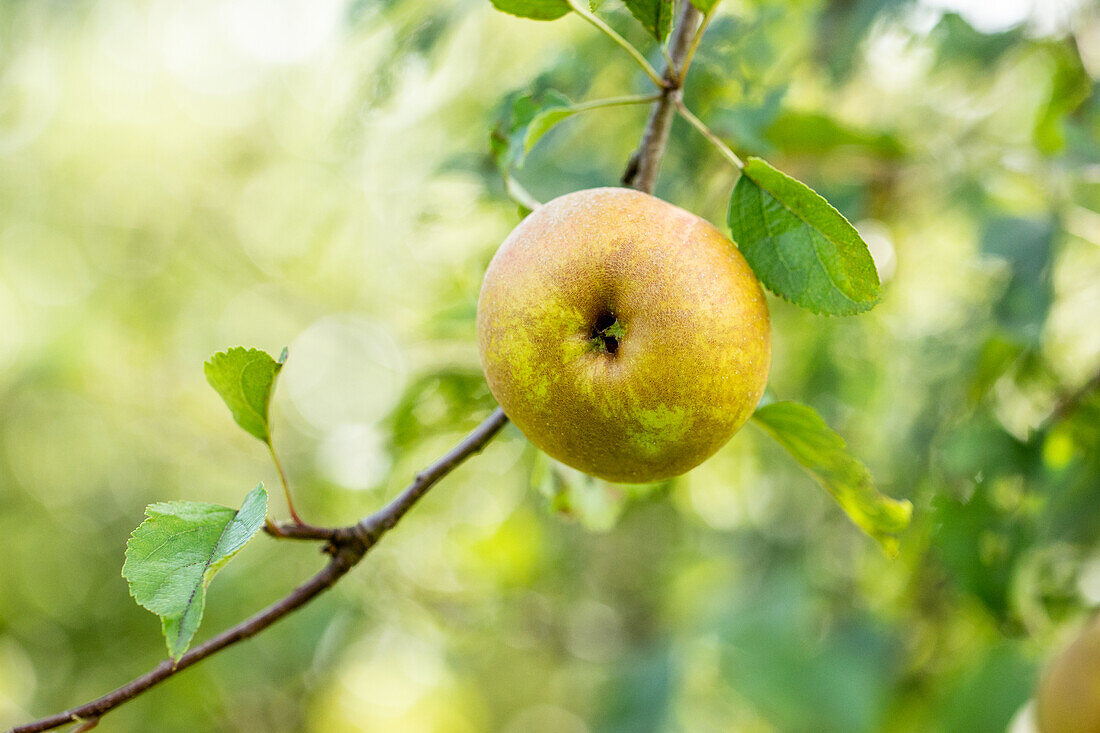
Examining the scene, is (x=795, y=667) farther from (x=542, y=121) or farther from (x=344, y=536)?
(x=542, y=121)

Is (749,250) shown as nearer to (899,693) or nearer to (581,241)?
(581,241)

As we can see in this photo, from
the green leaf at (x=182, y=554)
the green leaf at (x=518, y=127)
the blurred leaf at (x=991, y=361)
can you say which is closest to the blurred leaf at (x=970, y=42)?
the blurred leaf at (x=991, y=361)

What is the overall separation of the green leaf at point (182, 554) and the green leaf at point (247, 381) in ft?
0.41

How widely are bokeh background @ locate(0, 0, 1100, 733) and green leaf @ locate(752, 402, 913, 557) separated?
280 millimetres

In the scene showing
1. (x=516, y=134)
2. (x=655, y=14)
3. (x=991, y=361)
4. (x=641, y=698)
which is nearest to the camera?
(x=655, y=14)

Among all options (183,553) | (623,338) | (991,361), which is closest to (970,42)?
(991,361)

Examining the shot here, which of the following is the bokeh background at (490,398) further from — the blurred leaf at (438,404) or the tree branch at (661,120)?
the tree branch at (661,120)

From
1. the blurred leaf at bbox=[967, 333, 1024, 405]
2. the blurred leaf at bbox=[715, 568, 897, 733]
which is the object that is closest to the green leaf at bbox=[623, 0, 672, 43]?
the blurred leaf at bbox=[967, 333, 1024, 405]

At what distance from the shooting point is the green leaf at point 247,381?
749 mm

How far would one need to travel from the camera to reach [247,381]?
2.52 ft

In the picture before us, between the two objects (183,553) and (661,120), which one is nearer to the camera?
(183,553)

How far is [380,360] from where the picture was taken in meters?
5.49

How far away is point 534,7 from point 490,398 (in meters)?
0.60

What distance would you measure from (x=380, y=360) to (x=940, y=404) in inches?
164
